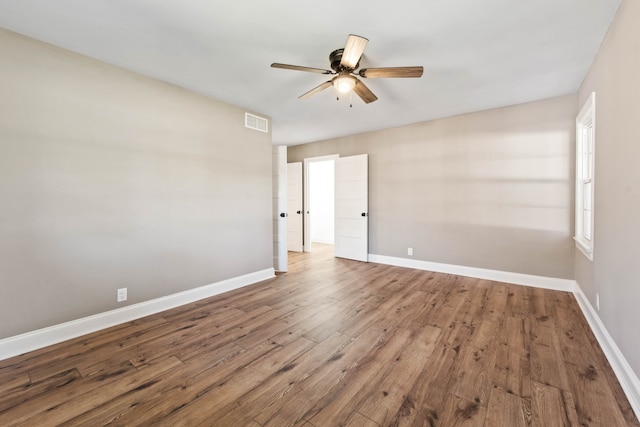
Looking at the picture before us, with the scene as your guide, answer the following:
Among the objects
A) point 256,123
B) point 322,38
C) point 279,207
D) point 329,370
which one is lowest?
point 329,370

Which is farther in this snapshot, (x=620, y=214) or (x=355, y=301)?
(x=355, y=301)

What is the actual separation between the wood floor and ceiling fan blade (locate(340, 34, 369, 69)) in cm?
235

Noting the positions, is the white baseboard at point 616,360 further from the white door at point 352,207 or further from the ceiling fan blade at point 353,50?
the white door at point 352,207

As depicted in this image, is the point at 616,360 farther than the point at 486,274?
No


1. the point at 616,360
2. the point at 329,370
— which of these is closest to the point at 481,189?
the point at 616,360

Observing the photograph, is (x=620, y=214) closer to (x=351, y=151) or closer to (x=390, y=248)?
(x=390, y=248)

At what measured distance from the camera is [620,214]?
188cm

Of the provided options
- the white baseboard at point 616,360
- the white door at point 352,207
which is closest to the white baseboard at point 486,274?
the white door at point 352,207

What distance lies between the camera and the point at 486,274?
409 cm

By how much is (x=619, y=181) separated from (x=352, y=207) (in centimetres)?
387

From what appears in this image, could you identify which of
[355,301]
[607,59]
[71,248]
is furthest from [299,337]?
[607,59]

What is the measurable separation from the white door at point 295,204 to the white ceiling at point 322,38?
3142 millimetres

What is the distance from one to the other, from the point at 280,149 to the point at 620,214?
4.10 meters

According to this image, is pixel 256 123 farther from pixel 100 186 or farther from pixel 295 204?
pixel 295 204
